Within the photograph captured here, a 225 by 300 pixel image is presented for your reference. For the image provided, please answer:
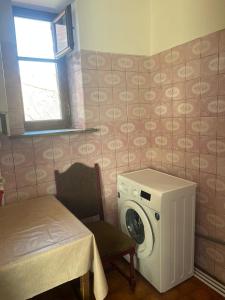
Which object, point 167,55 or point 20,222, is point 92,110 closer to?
point 167,55

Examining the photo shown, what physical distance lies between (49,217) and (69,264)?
0.38m

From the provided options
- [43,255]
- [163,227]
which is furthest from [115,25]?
[43,255]

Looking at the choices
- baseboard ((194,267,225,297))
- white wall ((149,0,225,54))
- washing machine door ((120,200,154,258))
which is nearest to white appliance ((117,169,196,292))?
washing machine door ((120,200,154,258))

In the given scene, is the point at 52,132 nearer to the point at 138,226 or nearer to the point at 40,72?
the point at 40,72

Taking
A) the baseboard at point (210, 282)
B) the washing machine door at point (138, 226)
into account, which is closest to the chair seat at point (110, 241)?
the washing machine door at point (138, 226)

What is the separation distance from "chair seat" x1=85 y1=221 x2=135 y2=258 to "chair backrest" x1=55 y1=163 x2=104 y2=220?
0.19 metres

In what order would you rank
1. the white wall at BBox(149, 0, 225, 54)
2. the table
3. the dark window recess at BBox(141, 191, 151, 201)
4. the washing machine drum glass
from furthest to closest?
1. the washing machine drum glass
2. the dark window recess at BBox(141, 191, 151, 201)
3. the white wall at BBox(149, 0, 225, 54)
4. the table

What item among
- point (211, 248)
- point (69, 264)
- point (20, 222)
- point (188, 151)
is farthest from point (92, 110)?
point (211, 248)

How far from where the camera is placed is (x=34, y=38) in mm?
1965

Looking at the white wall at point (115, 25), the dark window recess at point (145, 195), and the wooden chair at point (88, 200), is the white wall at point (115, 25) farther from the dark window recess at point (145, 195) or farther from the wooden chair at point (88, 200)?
the dark window recess at point (145, 195)

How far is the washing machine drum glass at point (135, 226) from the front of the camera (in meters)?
1.88

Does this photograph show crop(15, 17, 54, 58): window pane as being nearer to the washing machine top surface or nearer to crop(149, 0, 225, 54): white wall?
crop(149, 0, 225, 54): white wall

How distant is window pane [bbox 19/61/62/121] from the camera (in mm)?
1949

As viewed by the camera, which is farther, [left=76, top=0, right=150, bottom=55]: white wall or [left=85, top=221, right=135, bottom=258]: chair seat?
[left=76, top=0, right=150, bottom=55]: white wall
